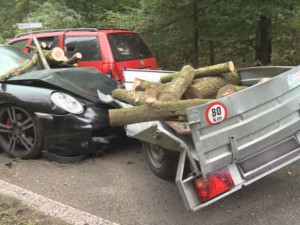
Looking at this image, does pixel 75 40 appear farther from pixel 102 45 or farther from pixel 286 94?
pixel 286 94

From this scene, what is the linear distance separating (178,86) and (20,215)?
2265 millimetres

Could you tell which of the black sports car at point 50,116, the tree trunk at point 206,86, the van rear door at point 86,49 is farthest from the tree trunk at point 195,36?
the black sports car at point 50,116

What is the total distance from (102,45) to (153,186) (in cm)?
451

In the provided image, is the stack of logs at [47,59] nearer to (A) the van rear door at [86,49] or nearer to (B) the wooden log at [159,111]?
(A) the van rear door at [86,49]

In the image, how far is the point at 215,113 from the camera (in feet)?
10.2

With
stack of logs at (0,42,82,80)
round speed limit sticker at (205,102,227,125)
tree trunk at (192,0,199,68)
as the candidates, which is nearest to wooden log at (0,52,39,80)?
stack of logs at (0,42,82,80)

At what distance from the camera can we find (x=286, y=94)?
11.6 ft

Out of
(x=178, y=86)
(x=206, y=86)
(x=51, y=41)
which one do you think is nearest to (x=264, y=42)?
(x=206, y=86)

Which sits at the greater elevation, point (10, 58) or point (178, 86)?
point (10, 58)

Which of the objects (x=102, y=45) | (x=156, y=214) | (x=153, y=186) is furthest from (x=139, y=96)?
(x=102, y=45)

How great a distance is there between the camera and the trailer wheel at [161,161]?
165 inches

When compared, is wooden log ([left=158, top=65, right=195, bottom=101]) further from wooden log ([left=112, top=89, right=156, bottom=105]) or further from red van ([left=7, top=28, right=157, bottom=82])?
red van ([left=7, top=28, right=157, bottom=82])

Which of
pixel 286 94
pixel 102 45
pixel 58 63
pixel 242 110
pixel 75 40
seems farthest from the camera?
pixel 75 40

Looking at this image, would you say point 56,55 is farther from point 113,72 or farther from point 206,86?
point 206,86
